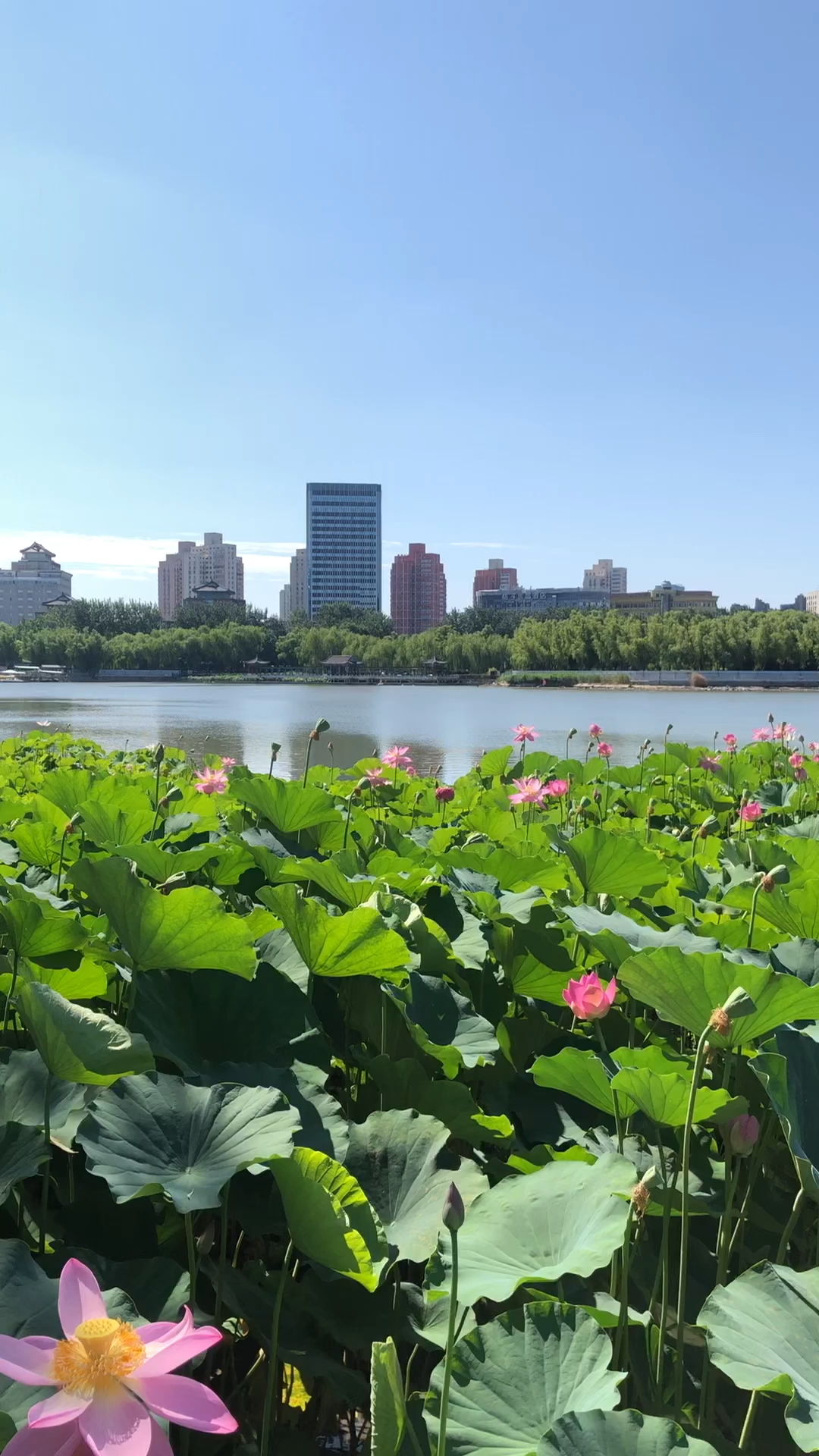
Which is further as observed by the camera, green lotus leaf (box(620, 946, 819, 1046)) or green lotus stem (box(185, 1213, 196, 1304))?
green lotus leaf (box(620, 946, 819, 1046))

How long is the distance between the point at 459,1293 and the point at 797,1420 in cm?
19

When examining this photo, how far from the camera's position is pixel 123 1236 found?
2.36 feet

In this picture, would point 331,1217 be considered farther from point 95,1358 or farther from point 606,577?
point 606,577

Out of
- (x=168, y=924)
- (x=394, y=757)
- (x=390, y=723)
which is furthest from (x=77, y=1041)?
(x=390, y=723)

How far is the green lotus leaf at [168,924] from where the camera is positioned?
82 cm

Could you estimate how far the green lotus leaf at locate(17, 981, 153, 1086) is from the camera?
66 centimetres

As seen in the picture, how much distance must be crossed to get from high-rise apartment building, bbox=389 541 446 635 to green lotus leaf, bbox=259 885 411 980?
5448 inches

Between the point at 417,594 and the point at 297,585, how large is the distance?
59.2 feet

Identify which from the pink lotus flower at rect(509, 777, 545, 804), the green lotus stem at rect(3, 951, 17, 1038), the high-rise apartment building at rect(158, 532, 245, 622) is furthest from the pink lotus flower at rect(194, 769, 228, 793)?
the high-rise apartment building at rect(158, 532, 245, 622)

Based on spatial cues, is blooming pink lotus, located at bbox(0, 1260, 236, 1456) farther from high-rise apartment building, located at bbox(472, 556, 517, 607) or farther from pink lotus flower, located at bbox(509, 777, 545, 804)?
high-rise apartment building, located at bbox(472, 556, 517, 607)

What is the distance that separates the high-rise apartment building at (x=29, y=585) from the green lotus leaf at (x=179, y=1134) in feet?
433

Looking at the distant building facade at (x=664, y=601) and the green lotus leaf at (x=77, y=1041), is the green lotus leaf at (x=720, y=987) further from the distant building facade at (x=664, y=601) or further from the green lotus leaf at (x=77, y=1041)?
the distant building facade at (x=664, y=601)

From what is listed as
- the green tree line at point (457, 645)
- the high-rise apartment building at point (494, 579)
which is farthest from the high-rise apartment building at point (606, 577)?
the green tree line at point (457, 645)

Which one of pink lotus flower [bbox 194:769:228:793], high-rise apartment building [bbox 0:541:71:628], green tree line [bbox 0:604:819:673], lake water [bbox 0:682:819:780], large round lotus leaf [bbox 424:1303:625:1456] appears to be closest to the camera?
large round lotus leaf [bbox 424:1303:625:1456]
